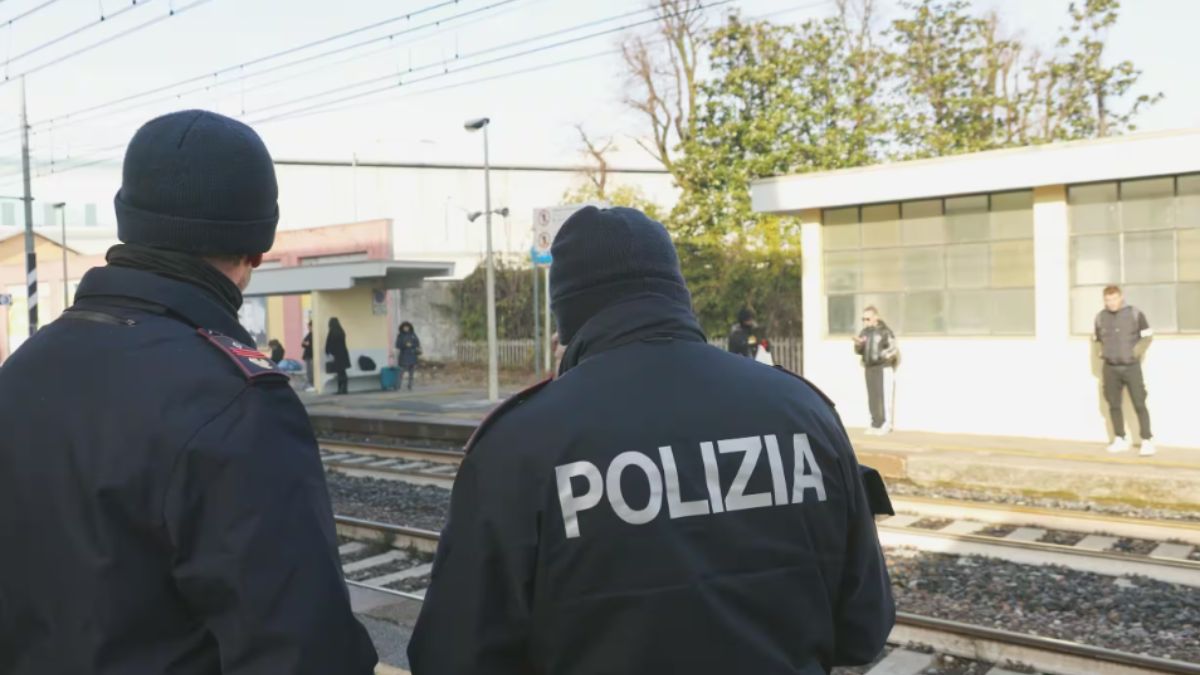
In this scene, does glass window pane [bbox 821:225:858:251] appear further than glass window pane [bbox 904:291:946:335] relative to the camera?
Yes

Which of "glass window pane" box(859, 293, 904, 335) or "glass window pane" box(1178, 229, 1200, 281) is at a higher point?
"glass window pane" box(1178, 229, 1200, 281)

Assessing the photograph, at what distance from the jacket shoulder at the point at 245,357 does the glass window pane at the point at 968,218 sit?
47.2ft

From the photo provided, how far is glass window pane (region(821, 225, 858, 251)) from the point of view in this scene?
16281mm

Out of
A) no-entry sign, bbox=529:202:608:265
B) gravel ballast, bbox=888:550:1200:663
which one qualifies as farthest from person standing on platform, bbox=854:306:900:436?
gravel ballast, bbox=888:550:1200:663

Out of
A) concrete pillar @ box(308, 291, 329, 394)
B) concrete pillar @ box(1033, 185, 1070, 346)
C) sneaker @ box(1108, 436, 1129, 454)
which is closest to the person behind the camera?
sneaker @ box(1108, 436, 1129, 454)

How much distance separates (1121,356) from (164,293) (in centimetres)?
1257

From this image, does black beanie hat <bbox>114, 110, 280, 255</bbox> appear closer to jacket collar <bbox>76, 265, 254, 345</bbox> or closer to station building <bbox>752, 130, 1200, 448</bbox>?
jacket collar <bbox>76, 265, 254, 345</bbox>

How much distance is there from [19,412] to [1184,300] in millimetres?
13904

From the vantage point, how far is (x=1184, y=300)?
13258 millimetres

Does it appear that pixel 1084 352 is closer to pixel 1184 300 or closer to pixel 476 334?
pixel 1184 300

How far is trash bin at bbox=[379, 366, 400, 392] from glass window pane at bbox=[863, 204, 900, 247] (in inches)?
515

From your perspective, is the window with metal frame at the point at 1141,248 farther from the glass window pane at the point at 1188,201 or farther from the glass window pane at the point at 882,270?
the glass window pane at the point at 882,270

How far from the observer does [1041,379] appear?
14.4 m

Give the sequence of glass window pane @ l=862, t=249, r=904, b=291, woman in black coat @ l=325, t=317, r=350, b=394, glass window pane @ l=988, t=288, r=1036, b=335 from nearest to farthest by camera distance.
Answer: glass window pane @ l=988, t=288, r=1036, b=335 → glass window pane @ l=862, t=249, r=904, b=291 → woman in black coat @ l=325, t=317, r=350, b=394
